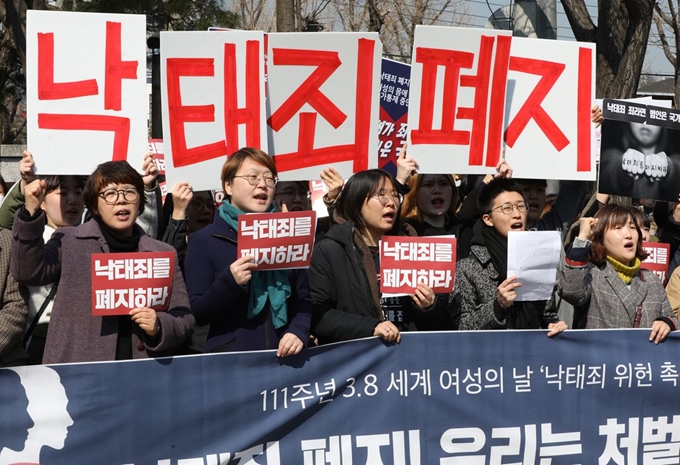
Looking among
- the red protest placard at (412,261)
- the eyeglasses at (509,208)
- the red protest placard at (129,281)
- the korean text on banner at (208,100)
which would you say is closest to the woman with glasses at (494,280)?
the eyeglasses at (509,208)

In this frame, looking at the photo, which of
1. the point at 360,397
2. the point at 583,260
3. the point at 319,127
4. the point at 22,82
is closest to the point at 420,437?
the point at 360,397

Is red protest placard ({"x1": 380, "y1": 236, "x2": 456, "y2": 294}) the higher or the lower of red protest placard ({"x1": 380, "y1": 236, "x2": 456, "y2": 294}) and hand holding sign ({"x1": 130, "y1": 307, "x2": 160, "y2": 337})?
the higher

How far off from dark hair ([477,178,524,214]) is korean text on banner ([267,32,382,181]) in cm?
68

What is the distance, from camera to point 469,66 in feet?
16.9

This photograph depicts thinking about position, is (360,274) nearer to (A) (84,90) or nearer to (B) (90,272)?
(B) (90,272)

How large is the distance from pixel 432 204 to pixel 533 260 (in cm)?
114

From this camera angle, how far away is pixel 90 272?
3.87m

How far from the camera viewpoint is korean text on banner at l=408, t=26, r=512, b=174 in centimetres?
510

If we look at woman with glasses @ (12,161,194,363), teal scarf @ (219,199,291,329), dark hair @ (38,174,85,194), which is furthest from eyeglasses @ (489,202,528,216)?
dark hair @ (38,174,85,194)

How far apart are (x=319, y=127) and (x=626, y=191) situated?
6.26ft

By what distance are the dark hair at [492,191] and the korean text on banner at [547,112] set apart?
43 cm

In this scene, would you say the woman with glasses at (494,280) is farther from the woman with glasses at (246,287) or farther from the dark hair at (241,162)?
the dark hair at (241,162)

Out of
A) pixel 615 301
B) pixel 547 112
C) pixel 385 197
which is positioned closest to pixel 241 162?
pixel 385 197

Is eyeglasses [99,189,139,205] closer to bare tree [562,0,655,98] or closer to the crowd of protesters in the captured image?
the crowd of protesters
